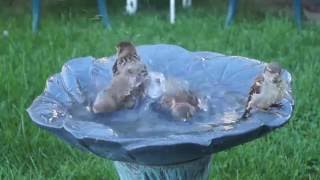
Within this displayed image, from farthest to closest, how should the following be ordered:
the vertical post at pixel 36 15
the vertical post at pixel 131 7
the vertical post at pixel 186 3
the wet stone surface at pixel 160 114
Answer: the vertical post at pixel 186 3, the vertical post at pixel 131 7, the vertical post at pixel 36 15, the wet stone surface at pixel 160 114

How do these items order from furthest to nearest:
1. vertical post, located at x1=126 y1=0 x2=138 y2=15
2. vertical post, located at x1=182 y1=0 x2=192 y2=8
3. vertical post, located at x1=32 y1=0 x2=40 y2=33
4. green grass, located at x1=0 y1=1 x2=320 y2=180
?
vertical post, located at x1=182 y1=0 x2=192 y2=8
vertical post, located at x1=126 y1=0 x2=138 y2=15
vertical post, located at x1=32 y1=0 x2=40 y2=33
green grass, located at x1=0 y1=1 x2=320 y2=180

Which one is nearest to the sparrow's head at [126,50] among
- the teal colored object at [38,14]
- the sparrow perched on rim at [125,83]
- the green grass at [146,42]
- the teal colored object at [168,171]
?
the sparrow perched on rim at [125,83]

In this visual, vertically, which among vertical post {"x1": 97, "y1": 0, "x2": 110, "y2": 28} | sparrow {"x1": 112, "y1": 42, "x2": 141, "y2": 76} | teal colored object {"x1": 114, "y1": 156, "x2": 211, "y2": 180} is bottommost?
vertical post {"x1": 97, "y1": 0, "x2": 110, "y2": 28}

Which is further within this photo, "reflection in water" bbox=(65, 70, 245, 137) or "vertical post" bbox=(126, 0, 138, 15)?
"vertical post" bbox=(126, 0, 138, 15)

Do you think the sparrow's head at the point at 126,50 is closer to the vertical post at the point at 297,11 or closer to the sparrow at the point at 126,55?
the sparrow at the point at 126,55

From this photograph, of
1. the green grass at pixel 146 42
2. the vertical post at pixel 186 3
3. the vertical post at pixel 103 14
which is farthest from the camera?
the vertical post at pixel 186 3

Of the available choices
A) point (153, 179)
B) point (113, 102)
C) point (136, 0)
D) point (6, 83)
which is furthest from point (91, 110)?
point (136, 0)

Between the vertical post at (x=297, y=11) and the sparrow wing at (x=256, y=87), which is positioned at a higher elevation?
the sparrow wing at (x=256, y=87)

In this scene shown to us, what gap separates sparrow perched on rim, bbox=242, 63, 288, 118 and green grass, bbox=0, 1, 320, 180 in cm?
120

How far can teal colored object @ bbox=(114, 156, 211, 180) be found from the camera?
268cm

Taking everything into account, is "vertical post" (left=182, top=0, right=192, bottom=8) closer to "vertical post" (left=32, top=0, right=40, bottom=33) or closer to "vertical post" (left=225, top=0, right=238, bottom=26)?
"vertical post" (left=225, top=0, right=238, bottom=26)

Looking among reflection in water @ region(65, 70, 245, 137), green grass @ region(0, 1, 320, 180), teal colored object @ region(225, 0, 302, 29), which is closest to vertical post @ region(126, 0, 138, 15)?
green grass @ region(0, 1, 320, 180)

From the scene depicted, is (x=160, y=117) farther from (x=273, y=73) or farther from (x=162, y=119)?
(x=273, y=73)

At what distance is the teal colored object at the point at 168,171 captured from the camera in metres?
2.68
